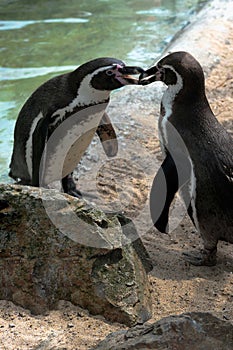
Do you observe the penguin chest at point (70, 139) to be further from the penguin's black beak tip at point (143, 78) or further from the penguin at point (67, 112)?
the penguin's black beak tip at point (143, 78)

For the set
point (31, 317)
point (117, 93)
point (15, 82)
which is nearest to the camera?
point (31, 317)

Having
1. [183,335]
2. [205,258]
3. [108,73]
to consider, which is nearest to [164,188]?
[205,258]

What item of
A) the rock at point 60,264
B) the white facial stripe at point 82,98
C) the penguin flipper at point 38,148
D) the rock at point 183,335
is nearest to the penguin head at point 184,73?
the white facial stripe at point 82,98

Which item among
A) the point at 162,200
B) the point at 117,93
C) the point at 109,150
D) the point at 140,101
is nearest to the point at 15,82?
the point at 117,93

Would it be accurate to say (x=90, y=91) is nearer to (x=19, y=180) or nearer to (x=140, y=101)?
(x=19, y=180)

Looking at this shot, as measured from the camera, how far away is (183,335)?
6.50 ft

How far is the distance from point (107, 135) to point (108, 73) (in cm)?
72

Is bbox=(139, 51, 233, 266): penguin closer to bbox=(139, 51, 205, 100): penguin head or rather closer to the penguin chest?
bbox=(139, 51, 205, 100): penguin head

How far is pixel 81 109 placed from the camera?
386cm

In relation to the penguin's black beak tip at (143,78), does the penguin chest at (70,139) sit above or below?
A: below

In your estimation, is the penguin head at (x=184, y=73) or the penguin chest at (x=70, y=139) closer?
the penguin head at (x=184, y=73)

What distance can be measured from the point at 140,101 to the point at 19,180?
67.2 inches

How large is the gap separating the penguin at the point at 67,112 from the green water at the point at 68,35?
5.27 ft

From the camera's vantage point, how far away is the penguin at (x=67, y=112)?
3.81 m
